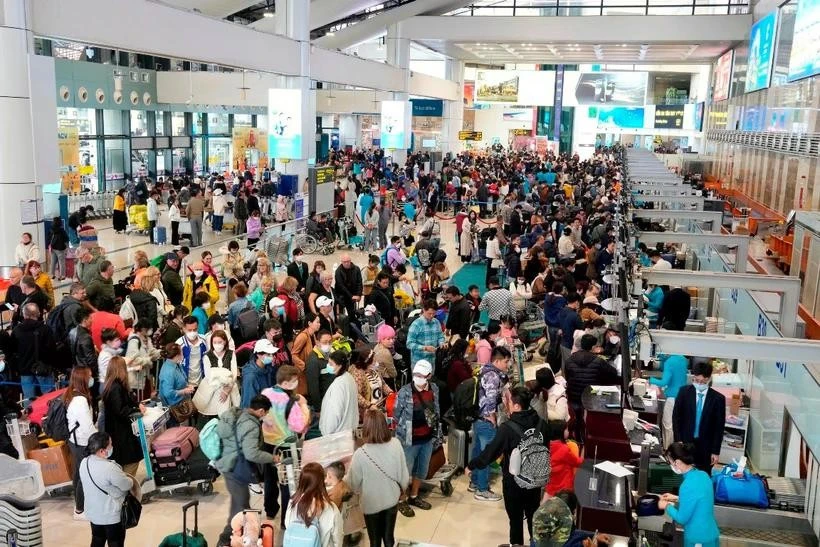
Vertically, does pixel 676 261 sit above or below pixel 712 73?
below

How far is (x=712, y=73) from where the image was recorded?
39625 millimetres

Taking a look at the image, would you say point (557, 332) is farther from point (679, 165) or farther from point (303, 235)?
point (679, 165)

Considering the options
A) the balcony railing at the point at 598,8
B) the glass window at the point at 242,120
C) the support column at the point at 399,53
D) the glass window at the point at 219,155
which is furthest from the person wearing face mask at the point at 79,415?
the glass window at the point at 242,120

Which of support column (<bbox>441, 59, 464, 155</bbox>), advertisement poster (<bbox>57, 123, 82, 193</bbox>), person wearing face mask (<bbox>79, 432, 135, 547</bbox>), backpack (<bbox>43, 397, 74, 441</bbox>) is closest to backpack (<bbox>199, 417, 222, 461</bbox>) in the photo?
person wearing face mask (<bbox>79, 432, 135, 547</bbox>)

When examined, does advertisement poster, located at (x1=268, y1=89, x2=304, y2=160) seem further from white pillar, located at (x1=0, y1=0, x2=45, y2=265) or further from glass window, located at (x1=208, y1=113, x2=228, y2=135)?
glass window, located at (x1=208, y1=113, x2=228, y2=135)

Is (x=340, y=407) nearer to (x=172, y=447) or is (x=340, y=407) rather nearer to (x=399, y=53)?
(x=172, y=447)

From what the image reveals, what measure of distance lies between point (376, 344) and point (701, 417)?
11.1 ft

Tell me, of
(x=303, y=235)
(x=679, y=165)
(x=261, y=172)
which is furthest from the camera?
(x=679, y=165)

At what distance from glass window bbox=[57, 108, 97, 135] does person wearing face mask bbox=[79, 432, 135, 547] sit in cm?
2099

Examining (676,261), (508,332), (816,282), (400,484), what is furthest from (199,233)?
(400,484)

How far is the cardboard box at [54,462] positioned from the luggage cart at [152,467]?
0.63 meters

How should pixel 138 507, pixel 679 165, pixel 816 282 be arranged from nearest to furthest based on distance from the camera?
pixel 138 507 → pixel 816 282 → pixel 679 165

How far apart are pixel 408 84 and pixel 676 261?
61.5 ft

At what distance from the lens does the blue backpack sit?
4.66 m
